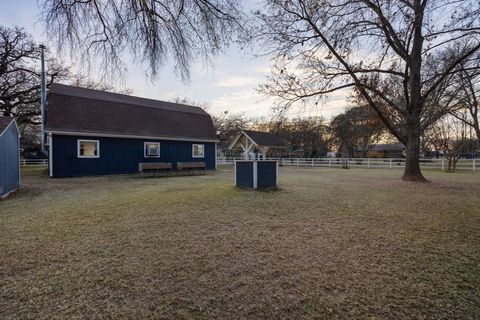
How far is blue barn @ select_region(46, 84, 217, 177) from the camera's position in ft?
48.9

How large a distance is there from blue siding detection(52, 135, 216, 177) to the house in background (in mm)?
4241

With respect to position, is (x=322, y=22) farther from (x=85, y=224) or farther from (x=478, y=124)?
(x=478, y=124)

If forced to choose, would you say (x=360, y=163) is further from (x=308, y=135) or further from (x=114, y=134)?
(x=114, y=134)

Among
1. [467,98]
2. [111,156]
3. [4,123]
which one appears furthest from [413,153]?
[4,123]

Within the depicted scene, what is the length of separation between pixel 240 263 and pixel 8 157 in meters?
9.99

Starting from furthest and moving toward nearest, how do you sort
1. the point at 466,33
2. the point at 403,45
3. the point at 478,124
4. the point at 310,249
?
the point at 478,124 → the point at 403,45 → the point at 466,33 → the point at 310,249

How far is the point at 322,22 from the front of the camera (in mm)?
10695

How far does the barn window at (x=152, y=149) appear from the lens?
18312mm

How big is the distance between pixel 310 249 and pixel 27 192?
10.4m

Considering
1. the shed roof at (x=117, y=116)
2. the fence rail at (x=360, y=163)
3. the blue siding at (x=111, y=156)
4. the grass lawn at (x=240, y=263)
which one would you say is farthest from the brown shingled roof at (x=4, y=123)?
the fence rail at (x=360, y=163)

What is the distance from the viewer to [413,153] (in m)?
13.4

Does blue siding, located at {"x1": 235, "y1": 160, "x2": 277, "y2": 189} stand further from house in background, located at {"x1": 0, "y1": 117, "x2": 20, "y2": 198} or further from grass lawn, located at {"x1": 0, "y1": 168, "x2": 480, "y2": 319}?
house in background, located at {"x1": 0, "y1": 117, "x2": 20, "y2": 198}

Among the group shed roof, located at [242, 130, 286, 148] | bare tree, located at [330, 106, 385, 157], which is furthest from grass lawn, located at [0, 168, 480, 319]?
bare tree, located at [330, 106, 385, 157]

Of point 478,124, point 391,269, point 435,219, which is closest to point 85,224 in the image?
point 391,269
